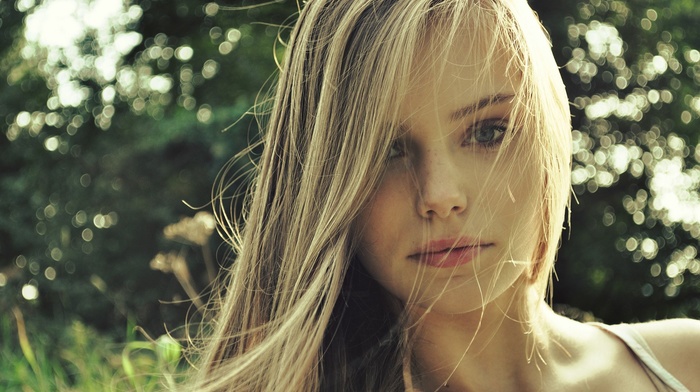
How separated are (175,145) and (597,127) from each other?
294cm

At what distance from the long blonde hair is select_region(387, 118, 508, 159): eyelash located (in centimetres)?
4

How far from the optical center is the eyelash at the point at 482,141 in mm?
1597

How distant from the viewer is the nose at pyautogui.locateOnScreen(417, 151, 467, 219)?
153 centimetres

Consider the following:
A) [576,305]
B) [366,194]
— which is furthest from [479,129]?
[576,305]

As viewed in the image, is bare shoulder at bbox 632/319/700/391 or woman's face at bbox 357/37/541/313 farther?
bare shoulder at bbox 632/319/700/391

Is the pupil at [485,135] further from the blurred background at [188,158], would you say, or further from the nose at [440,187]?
the blurred background at [188,158]


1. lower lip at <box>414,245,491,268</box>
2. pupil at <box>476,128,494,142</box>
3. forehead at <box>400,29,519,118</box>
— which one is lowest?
lower lip at <box>414,245,491,268</box>

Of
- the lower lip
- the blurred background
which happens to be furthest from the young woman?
the blurred background

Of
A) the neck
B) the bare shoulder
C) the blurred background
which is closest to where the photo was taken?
the neck

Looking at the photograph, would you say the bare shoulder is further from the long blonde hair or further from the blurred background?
the blurred background

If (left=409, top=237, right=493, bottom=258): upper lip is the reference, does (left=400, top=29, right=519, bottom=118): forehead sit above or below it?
above

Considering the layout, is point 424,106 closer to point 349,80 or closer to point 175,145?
point 349,80

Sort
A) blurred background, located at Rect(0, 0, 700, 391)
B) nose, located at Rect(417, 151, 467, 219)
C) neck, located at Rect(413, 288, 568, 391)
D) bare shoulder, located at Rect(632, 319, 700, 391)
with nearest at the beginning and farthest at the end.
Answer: nose, located at Rect(417, 151, 467, 219) < neck, located at Rect(413, 288, 568, 391) < bare shoulder, located at Rect(632, 319, 700, 391) < blurred background, located at Rect(0, 0, 700, 391)

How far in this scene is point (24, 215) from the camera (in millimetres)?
6289
